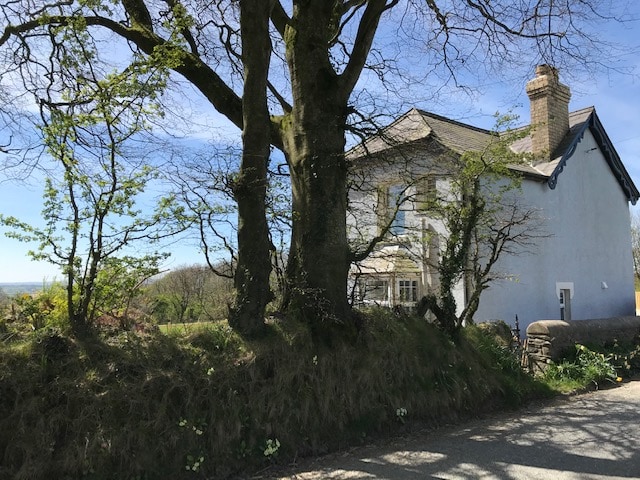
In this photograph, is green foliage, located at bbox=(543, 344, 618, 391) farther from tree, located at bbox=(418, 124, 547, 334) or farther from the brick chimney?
the brick chimney

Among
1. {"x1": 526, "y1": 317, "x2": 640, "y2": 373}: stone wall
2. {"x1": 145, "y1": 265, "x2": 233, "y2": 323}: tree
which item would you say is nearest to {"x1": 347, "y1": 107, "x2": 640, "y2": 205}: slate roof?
{"x1": 526, "y1": 317, "x2": 640, "y2": 373}: stone wall

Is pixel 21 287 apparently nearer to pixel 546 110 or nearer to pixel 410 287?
pixel 410 287

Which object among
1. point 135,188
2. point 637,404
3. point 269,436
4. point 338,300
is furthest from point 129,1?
point 637,404

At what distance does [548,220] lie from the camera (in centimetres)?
1647

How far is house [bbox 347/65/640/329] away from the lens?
9.77 meters

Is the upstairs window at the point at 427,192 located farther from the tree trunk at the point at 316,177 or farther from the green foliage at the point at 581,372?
the green foliage at the point at 581,372

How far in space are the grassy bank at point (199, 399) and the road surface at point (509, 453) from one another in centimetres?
41

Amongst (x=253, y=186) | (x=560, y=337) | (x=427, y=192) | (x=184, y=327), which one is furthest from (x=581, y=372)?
(x=184, y=327)

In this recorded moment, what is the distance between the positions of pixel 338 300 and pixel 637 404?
5375 millimetres

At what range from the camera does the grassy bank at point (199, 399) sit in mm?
4566

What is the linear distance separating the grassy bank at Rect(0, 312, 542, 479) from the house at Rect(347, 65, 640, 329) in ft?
9.42

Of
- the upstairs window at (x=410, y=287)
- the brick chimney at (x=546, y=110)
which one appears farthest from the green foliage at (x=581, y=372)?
the brick chimney at (x=546, y=110)

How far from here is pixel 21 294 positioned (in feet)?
18.8

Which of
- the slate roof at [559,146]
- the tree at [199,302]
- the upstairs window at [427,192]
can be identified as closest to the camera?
the tree at [199,302]
